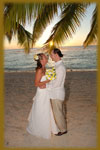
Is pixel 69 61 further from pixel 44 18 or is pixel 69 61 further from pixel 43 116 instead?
pixel 43 116

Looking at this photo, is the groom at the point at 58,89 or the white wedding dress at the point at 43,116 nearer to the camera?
the groom at the point at 58,89

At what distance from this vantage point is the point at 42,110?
4391 mm

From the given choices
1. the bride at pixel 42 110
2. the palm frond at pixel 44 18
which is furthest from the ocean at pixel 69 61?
the bride at pixel 42 110

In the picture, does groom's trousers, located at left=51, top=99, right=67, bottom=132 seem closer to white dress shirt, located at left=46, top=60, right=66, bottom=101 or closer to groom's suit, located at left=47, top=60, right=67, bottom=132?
groom's suit, located at left=47, top=60, right=67, bottom=132

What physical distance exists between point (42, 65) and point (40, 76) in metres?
0.25

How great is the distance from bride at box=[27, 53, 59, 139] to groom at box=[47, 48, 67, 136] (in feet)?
0.38

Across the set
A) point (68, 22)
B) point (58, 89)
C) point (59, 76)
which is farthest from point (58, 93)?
A: point (68, 22)

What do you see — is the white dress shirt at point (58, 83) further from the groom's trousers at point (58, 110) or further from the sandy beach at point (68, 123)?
the sandy beach at point (68, 123)

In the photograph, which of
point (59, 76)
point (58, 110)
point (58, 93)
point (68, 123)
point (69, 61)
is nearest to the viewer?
point (59, 76)

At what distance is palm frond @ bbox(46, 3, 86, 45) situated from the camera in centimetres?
539

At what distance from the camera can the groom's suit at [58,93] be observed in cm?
413

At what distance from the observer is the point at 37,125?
444 centimetres

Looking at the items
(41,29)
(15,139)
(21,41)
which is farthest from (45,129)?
(21,41)

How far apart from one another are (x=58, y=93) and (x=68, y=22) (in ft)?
7.21
